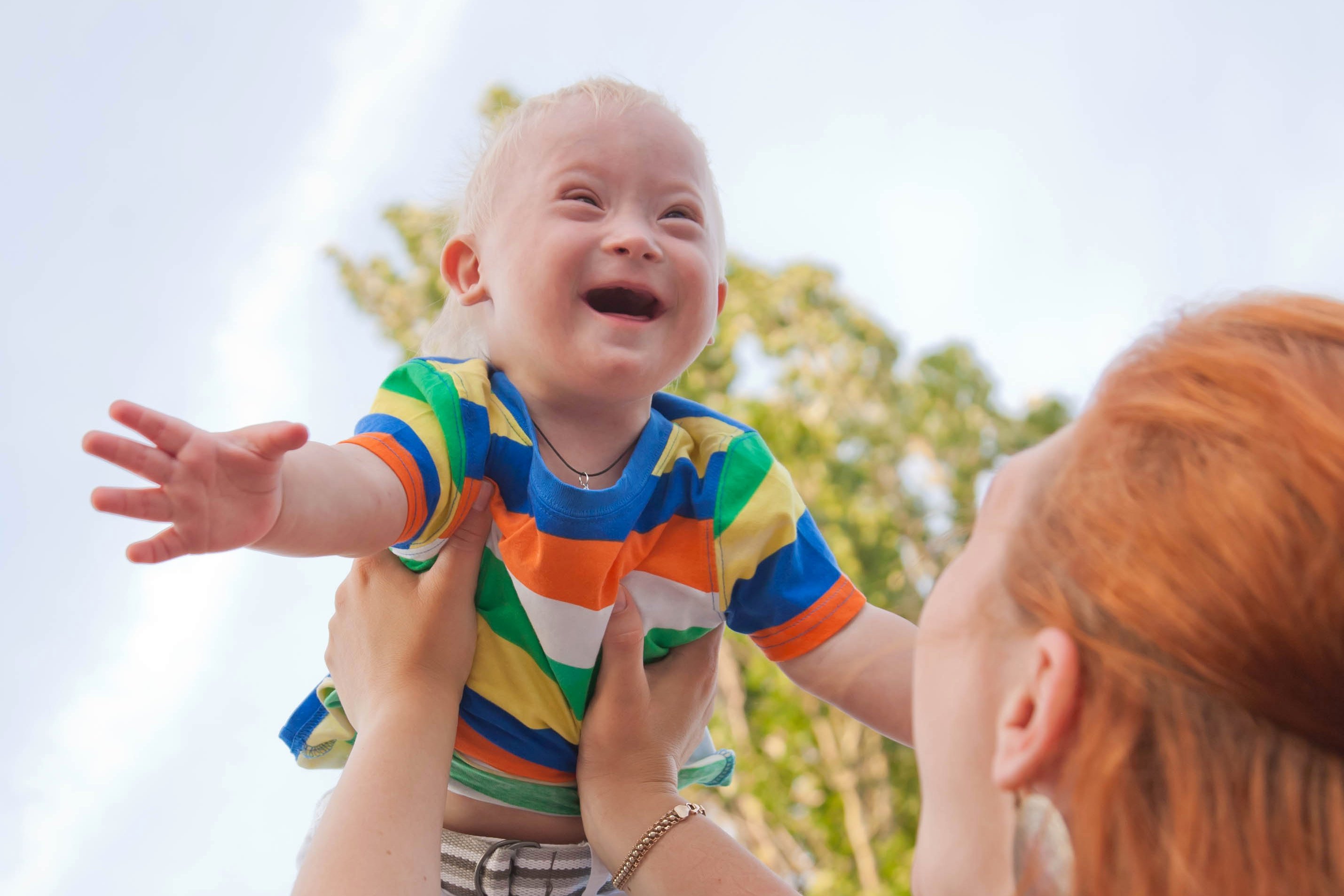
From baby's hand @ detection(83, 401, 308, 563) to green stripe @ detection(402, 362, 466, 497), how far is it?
335mm

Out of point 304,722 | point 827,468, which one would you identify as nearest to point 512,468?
point 304,722

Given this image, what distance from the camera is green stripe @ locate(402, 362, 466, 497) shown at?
133cm

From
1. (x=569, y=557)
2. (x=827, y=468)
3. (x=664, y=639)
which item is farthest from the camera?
(x=827, y=468)

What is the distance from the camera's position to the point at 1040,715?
83 cm

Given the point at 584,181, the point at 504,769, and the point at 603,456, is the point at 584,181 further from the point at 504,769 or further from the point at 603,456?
the point at 504,769

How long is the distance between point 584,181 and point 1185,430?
945 millimetres

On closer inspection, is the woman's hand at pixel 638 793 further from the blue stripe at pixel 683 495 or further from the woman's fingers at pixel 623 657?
the blue stripe at pixel 683 495

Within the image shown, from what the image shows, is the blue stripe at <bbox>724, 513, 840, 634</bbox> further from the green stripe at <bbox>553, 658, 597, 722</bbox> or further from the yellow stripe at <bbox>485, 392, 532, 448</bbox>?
the yellow stripe at <bbox>485, 392, 532, 448</bbox>

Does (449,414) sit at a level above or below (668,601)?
above

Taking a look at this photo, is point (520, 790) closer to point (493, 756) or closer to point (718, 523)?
point (493, 756)

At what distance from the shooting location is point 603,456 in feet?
4.97

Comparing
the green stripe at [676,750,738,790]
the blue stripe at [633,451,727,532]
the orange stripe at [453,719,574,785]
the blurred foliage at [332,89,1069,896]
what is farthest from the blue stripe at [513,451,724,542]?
the blurred foliage at [332,89,1069,896]

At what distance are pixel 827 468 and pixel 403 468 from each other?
12.5 ft

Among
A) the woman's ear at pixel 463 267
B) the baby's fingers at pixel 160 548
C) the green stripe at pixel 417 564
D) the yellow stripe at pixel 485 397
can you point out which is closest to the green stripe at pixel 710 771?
the green stripe at pixel 417 564
